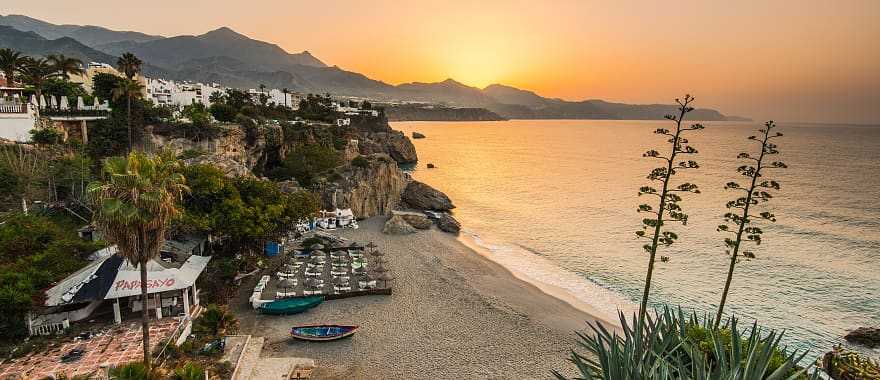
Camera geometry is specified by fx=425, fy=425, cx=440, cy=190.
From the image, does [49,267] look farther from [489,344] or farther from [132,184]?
[489,344]

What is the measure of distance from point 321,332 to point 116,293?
24.9 feet

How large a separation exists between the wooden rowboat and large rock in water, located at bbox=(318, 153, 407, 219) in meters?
24.2

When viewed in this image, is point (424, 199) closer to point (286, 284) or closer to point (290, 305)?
point (286, 284)

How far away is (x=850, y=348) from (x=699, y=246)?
17.6 m

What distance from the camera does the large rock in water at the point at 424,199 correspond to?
51094mm

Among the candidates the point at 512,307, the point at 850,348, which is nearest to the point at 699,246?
the point at 850,348

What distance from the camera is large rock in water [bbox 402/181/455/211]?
168 feet

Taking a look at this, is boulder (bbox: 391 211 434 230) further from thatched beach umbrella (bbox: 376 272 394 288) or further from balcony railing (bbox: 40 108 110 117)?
balcony railing (bbox: 40 108 110 117)

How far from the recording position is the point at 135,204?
10.7 metres

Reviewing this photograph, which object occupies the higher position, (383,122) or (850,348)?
(383,122)

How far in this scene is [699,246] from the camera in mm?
38938

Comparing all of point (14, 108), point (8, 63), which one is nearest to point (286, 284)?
point (14, 108)

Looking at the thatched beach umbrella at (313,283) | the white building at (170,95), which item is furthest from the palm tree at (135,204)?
the white building at (170,95)

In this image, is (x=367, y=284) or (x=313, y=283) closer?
→ (x=313, y=283)
